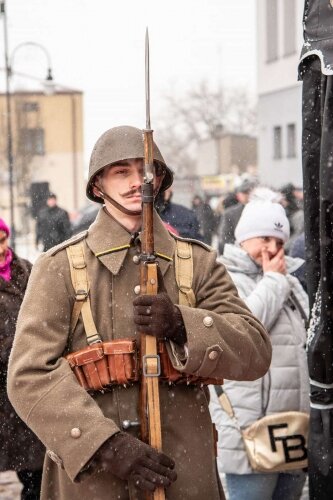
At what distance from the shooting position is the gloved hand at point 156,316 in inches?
129

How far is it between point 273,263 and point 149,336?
1816mm

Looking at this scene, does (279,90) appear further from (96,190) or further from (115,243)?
(115,243)

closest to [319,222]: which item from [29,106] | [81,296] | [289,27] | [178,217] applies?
[81,296]

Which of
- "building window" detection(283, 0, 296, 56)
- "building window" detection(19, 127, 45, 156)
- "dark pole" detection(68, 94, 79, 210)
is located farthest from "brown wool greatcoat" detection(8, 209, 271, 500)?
"dark pole" detection(68, 94, 79, 210)

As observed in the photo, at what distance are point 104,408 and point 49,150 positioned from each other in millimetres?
69583

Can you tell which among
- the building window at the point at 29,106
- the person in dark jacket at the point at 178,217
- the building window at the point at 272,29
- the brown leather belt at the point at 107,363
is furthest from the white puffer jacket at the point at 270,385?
the building window at the point at 29,106

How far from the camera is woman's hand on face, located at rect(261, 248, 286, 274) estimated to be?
505cm

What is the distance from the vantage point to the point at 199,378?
3.51m

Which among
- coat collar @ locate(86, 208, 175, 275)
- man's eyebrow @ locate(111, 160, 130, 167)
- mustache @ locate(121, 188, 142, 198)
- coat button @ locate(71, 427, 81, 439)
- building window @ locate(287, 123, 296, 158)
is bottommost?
coat button @ locate(71, 427, 81, 439)

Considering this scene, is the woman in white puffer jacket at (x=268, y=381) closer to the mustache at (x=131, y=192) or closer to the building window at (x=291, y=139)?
the mustache at (x=131, y=192)

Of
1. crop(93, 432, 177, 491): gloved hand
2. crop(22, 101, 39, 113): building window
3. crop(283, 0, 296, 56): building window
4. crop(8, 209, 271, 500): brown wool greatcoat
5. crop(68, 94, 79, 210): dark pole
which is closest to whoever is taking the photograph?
crop(93, 432, 177, 491): gloved hand

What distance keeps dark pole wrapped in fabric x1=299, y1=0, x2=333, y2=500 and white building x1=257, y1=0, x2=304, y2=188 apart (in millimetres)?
31080

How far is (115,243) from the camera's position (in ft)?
11.7

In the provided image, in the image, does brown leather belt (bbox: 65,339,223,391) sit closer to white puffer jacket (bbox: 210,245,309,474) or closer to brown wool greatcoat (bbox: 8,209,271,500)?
brown wool greatcoat (bbox: 8,209,271,500)
